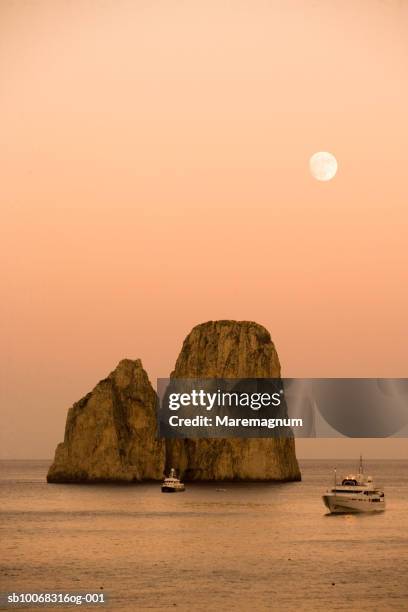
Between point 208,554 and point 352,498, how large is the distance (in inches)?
1894

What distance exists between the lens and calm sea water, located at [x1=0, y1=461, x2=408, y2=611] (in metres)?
56.3

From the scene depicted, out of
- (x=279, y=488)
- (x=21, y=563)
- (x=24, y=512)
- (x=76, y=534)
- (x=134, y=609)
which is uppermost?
(x=279, y=488)

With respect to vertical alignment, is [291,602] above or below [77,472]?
below

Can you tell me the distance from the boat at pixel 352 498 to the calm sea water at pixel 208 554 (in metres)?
1.75

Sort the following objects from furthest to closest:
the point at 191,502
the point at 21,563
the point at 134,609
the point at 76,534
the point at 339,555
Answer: the point at 191,502 < the point at 76,534 < the point at 339,555 < the point at 21,563 < the point at 134,609

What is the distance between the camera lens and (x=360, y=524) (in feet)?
364

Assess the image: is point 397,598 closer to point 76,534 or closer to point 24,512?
point 76,534

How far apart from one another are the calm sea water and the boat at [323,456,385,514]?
68.8 inches

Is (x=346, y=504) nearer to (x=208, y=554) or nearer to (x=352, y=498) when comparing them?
(x=352, y=498)

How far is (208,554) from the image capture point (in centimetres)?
7906

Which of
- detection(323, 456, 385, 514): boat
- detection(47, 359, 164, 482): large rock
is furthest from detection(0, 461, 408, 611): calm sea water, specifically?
detection(47, 359, 164, 482): large rock

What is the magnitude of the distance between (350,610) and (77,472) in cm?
15033

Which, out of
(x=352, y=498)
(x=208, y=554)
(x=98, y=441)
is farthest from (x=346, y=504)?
(x=98, y=441)

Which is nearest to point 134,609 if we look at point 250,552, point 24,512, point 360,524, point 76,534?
point 250,552
